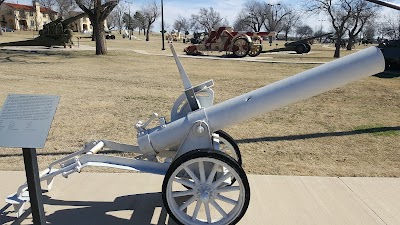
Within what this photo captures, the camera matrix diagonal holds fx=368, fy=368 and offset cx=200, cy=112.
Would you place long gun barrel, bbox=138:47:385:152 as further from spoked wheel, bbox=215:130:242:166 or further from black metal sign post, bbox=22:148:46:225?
black metal sign post, bbox=22:148:46:225

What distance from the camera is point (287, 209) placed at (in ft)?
11.0

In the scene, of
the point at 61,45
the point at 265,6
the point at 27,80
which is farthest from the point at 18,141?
the point at 265,6

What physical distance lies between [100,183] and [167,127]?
4.09ft

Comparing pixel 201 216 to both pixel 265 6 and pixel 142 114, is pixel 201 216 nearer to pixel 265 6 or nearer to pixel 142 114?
pixel 142 114

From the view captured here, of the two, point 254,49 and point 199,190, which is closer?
point 199,190

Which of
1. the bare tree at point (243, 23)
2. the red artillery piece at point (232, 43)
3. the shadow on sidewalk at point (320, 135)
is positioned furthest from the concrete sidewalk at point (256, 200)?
the bare tree at point (243, 23)

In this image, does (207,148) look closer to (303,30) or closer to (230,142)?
(230,142)

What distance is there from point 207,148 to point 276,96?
0.71 meters

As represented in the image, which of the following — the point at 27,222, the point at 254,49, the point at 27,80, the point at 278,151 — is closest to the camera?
the point at 27,222

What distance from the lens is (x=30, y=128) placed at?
2.51m

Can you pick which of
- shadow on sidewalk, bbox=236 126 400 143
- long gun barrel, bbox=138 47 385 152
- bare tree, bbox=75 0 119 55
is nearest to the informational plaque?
long gun barrel, bbox=138 47 385 152

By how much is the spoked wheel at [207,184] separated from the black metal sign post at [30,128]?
93 centimetres

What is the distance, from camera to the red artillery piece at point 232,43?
1004 inches

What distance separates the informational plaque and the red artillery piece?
76.2 ft
